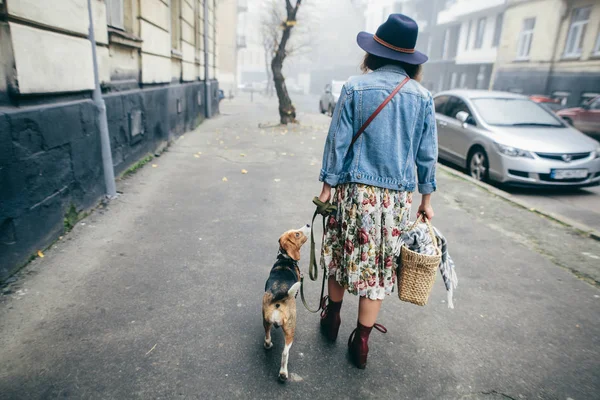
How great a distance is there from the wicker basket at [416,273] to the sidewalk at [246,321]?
1.75ft

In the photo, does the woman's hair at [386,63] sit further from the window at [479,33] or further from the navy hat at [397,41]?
the window at [479,33]

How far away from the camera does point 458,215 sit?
5.51 metres

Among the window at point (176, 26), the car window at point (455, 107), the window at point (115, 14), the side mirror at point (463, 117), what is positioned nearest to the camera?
the window at point (115, 14)

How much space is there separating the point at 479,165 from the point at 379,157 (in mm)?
6027

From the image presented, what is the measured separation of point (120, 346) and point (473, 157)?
7.07 m

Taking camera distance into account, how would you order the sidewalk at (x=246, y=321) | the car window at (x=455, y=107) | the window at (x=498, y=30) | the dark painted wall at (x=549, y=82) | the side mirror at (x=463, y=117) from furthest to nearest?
the window at (x=498, y=30), the dark painted wall at (x=549, y=82), the car window at (x=455, y=107), the side mirror at (x=463, y=117), the sidewalk at (x=246, y=321)

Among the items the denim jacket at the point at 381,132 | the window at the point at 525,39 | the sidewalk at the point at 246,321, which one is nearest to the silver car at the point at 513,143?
the sidewalk at the point at 246,321

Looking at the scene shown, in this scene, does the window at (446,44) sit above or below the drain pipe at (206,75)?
above

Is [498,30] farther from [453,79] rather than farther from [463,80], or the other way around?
[453,79]

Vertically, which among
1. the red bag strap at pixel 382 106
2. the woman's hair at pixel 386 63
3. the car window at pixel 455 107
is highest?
the woman's hair at pixel 386 63

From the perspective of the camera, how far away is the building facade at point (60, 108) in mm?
3266

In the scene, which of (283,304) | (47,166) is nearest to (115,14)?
(47,166)

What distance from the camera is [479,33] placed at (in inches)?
1198

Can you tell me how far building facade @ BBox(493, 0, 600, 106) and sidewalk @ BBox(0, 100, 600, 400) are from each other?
18627 mm
